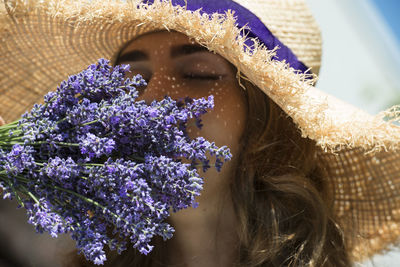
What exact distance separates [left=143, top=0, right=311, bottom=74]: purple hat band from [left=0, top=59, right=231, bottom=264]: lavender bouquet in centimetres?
38

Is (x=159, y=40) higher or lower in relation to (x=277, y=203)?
higher

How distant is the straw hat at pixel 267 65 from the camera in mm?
914

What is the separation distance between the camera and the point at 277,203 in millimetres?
1303

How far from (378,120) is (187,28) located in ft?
1.64

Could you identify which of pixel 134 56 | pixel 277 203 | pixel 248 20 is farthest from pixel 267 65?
pixel 277 203

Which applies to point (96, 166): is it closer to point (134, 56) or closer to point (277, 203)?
point (134, 56)

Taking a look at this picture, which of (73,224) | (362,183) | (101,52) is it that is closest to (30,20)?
(101,52)

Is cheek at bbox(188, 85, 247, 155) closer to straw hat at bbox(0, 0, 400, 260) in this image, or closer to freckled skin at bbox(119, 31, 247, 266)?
freckled skin at bbox(119, 31, 247, 266)

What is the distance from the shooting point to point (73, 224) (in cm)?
61

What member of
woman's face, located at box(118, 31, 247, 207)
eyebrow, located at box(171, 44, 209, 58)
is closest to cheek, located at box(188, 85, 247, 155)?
woman's face, located at box(118, 31, 247, 207)

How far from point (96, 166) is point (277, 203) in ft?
2.64

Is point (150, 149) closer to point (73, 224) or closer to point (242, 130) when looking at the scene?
point (73, 224)

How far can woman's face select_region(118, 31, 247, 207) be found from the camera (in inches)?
42.3

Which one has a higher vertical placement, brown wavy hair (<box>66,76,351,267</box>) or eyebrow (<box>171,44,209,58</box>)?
eyebrow (<box>171,44,209,58</box>)
